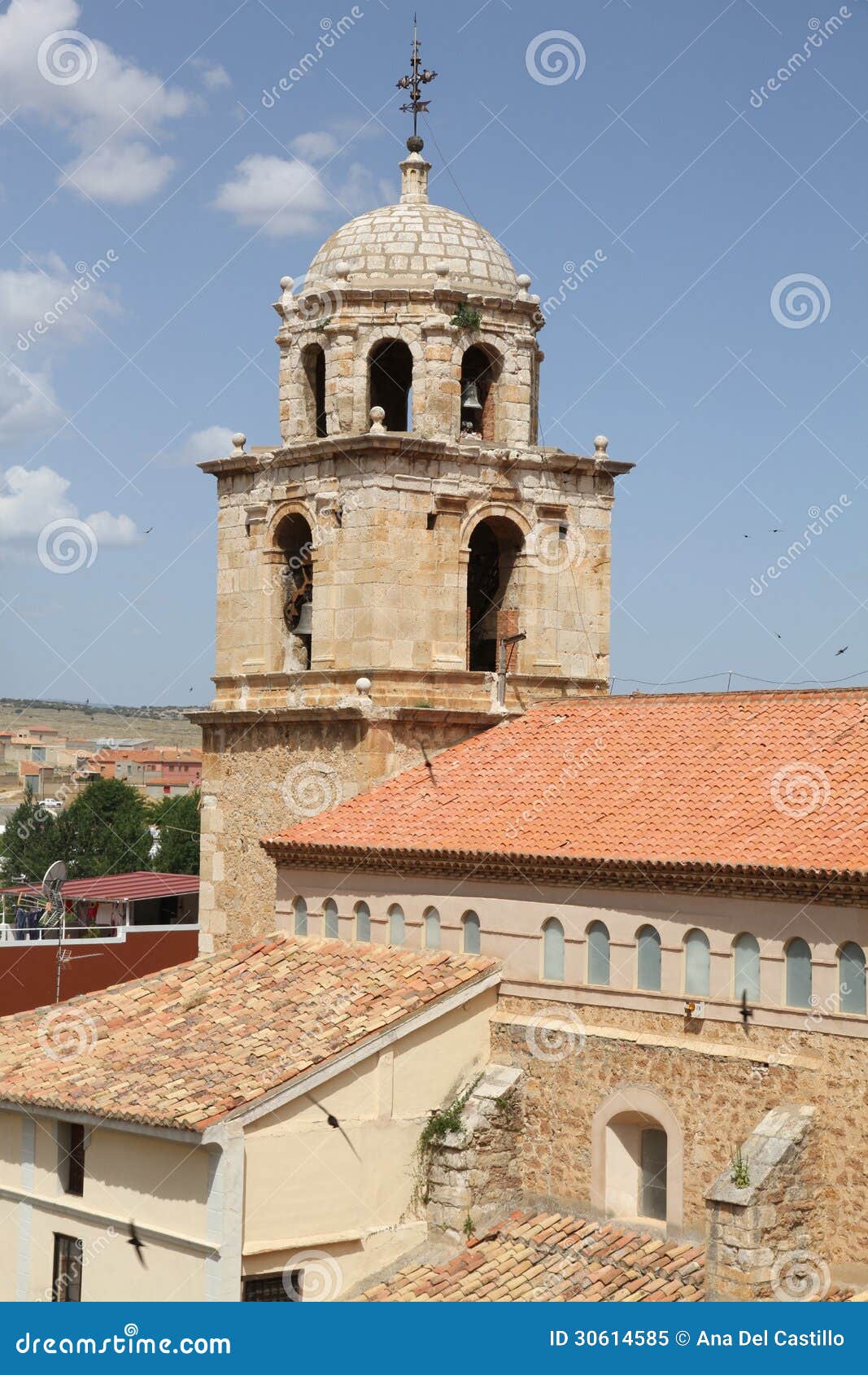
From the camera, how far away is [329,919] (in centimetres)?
2470

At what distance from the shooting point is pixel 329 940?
80.7ft

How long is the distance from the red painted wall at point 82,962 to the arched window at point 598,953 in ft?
43.1

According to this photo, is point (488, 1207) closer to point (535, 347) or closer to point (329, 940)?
point (329, 940)

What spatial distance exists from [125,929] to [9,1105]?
49.0 ft

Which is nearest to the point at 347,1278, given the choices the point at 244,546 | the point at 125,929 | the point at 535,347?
the point at 244,546

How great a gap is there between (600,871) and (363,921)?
4467mm

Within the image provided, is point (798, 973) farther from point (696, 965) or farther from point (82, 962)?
point (82, 962)

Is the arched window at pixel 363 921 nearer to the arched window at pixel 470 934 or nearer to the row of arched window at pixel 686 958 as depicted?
the row of arched window at pixel 686 958

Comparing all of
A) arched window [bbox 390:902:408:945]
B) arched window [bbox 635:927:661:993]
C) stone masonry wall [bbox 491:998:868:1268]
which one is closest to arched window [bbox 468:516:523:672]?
arched window [bbox 390:902:408:945]

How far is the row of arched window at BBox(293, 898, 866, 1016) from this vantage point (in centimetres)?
1845

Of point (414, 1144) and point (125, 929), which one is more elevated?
point (125, 929)

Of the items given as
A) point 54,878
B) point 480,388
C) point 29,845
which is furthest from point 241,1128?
point 29,845

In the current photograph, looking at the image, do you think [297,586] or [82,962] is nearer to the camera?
[297,586]
